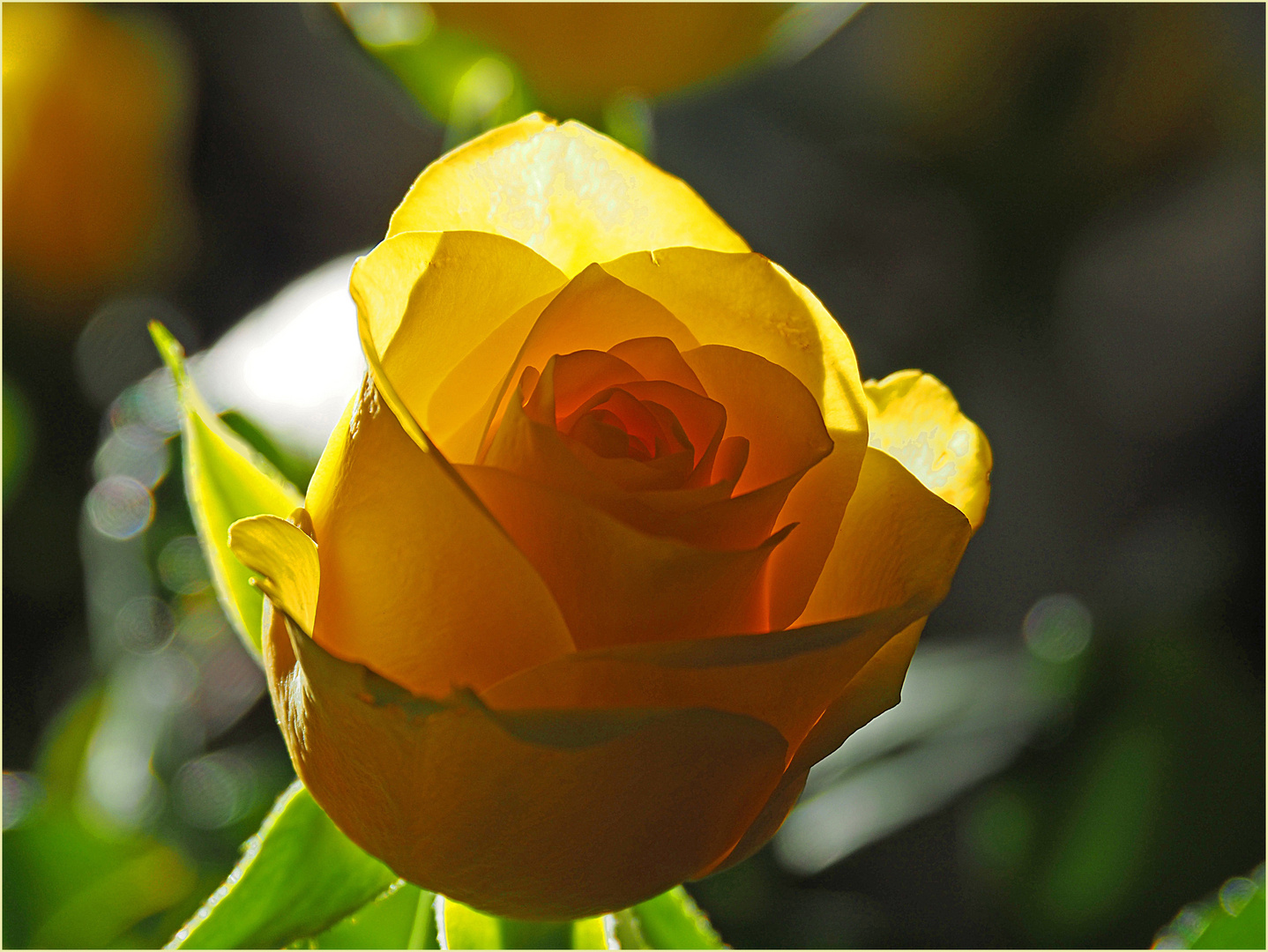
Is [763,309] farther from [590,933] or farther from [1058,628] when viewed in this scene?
[1058,628]

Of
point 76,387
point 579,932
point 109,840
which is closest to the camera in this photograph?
point 579,932

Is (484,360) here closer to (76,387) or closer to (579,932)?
(579,932)

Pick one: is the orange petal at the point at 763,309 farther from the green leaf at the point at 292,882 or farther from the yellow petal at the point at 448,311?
the green leaf at the point at 292,882

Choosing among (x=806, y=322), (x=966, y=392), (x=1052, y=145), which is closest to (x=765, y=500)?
(x=806, y=322)

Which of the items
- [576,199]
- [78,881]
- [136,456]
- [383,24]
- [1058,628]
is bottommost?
[1058,628]

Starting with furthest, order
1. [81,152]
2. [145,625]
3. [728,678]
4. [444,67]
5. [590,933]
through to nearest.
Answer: [81,152] < [145,625] < [444,67] < [590,933] < [728,678]

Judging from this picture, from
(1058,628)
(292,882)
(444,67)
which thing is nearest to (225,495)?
(292,882)

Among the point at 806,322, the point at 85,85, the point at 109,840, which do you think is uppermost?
the point at 85,85

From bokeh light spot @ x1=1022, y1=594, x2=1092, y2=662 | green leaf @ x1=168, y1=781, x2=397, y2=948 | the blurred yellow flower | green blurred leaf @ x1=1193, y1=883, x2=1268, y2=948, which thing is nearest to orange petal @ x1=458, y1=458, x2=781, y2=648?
green leaf @ x1=168, y1=781, x2=397, y2=948
